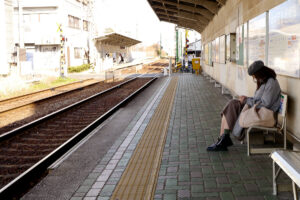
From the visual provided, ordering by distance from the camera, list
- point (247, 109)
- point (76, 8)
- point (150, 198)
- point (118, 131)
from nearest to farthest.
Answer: point (150, 198) → point (247, 109) → point (118, 131) → point (76, 8)

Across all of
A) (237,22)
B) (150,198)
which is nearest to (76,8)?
(237,22)

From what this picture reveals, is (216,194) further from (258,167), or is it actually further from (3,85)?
(3,85)

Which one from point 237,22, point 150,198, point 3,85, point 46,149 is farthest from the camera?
point 3,85

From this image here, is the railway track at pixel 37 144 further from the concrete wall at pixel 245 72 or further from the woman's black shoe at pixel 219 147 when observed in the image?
the concrete wall at pixel 245 72

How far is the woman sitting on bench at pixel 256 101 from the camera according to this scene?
16.3 feet

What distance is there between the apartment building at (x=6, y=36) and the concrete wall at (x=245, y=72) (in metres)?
20.0

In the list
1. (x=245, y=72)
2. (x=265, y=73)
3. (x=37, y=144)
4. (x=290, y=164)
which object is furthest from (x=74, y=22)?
(x=290, y=164)

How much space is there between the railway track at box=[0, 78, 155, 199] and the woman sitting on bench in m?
2.70

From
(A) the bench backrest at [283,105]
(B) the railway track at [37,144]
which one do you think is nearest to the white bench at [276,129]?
(A) the bench backrest at [283,105]

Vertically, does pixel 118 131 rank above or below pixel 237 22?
below

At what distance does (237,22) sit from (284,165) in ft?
26.2

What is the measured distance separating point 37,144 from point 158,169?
3361 millimetres

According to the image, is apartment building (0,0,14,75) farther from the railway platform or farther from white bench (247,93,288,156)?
white bench (247,93,288,156)

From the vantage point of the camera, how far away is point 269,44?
614 centimetres
